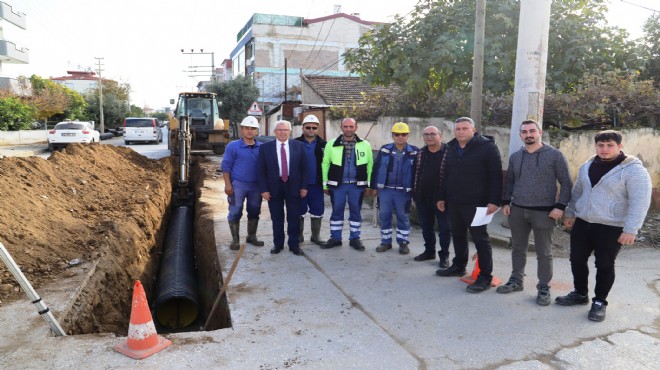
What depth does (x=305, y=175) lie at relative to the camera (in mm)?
5871

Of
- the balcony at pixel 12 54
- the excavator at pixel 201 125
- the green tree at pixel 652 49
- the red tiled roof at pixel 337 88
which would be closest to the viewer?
the green tree at pixel 652 49

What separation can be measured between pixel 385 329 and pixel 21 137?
2806cm

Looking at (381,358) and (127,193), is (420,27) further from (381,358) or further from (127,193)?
(381,358)

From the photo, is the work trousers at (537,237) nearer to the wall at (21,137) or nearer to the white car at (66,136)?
the white car at (66,136)

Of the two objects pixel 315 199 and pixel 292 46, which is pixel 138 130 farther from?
pixel 315 199

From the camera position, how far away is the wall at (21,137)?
78.6 feet

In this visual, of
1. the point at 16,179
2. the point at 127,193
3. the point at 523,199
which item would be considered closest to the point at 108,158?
the point at 127,193

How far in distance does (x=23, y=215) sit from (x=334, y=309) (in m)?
4.36

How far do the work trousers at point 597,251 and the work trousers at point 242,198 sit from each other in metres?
3.71

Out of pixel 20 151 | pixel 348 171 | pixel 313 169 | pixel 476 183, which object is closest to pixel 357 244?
pixel 348 171

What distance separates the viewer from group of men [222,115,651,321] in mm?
3887

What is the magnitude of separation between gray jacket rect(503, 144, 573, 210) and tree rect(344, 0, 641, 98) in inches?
206

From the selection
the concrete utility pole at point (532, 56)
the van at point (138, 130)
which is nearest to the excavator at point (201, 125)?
the van at point (138, 130)

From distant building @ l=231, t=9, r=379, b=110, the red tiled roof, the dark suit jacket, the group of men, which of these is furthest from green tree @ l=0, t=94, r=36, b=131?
the dark suit jacket
